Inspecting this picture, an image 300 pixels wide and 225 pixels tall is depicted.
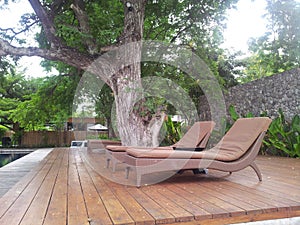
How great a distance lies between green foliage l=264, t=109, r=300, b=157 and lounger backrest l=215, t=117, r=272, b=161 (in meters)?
3.02

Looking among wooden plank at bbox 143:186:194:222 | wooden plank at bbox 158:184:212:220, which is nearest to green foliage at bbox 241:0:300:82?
wooden plank at bbox 158:184:212:220

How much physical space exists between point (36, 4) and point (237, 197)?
6411 millimetres

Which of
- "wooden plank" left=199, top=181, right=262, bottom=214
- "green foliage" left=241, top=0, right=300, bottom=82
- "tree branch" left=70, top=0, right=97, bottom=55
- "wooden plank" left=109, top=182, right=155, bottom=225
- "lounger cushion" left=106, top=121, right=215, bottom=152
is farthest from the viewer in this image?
"green foliage" left=241, top=0, right=300, bottom=82

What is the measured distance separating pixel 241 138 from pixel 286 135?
3501mm

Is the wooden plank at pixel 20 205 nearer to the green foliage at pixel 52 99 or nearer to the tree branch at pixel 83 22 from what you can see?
the tree branch at pixel 83 22

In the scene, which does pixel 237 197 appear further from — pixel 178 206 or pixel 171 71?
pixel 171 71

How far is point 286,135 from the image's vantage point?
6871mm

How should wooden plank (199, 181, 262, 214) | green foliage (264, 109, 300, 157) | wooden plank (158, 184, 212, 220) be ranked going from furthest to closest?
green foliage (264, 109, 300, 157)
wooden plank (199, 181, 262, 214)
wooden plank (158, 184, 212, 220)

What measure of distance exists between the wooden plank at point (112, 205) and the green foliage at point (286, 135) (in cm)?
512

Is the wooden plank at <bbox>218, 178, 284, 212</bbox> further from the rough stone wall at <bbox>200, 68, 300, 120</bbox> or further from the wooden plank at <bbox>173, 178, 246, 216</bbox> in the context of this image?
the rough stone wall at <bbox>200, 68, 300, 120</bbox>

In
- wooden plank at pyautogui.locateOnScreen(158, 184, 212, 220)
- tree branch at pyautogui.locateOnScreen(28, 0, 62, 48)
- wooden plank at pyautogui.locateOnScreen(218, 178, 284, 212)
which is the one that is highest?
tree branch at pyautogui.locateOnScreen(28, 0, 62, 48)

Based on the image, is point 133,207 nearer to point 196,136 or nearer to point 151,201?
point 151,201

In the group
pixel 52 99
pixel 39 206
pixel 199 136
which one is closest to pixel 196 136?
pixel 199 136

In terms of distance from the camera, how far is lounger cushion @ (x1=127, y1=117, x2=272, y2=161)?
343 cm
